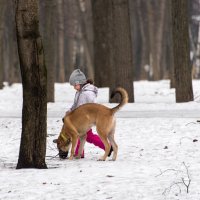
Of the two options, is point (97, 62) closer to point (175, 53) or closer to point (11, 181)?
point (175, 53)

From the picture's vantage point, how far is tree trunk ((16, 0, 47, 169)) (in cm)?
1055

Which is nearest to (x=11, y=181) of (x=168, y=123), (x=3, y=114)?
(x=168, y=123)

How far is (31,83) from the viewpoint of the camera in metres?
10.6

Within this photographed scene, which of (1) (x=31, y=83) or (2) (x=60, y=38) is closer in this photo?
(1) (x=31, y=83)

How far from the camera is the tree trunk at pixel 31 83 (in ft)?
34.6

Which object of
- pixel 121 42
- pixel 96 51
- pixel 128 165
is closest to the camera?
pixel 128 165

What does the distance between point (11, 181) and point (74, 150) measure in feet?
8.90

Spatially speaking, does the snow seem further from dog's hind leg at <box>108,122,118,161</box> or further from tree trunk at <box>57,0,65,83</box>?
tree trunk at <box>57,0,65,83</box>

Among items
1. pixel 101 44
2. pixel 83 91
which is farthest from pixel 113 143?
pixel 101 44

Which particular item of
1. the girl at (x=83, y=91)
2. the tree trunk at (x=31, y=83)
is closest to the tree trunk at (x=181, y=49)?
the girl at (x=83, y=91)

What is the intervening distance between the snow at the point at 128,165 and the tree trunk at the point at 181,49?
70 cm

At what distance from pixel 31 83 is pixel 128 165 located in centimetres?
202

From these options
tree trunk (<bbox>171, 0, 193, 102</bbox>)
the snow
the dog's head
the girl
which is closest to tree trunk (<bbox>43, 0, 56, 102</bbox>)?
the snow

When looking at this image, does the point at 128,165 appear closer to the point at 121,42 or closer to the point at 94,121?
the point at 94,121
